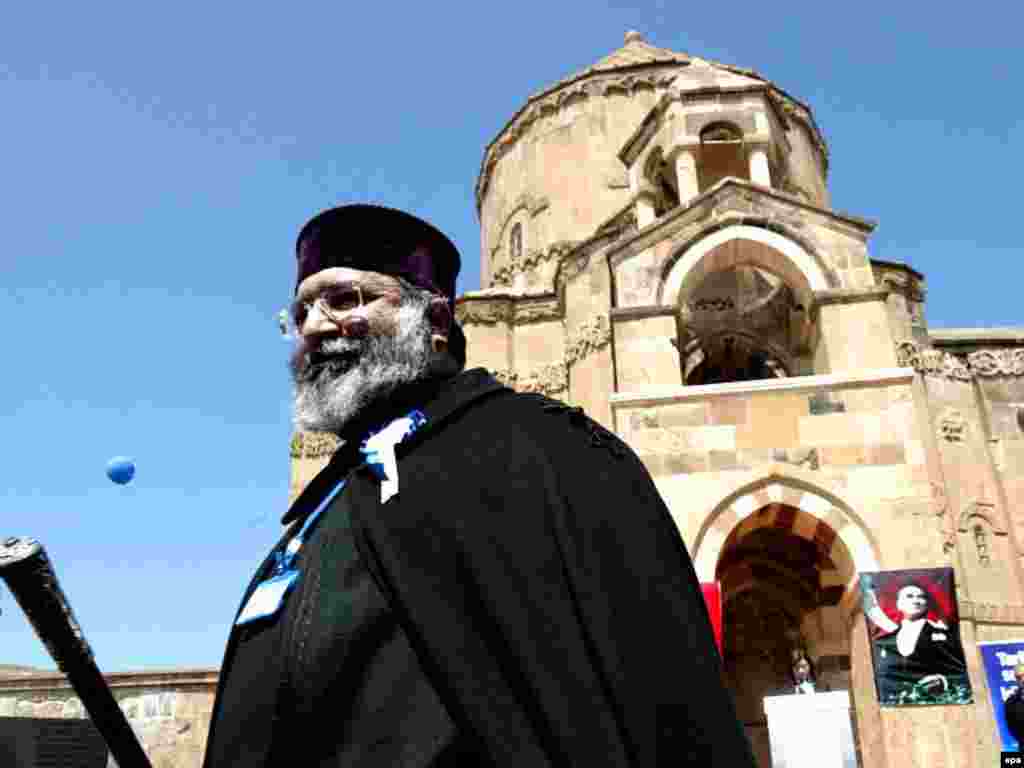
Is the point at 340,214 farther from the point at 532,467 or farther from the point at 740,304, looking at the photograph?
the point at 740,304

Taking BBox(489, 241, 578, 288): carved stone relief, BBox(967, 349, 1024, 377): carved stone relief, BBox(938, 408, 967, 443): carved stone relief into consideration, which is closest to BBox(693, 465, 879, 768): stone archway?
BBox(938, 408, 967, 443): carved stone relief

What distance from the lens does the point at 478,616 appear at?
2.30 m

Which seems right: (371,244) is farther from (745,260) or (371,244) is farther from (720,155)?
(720,155)

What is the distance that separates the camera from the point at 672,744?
7.00 ft

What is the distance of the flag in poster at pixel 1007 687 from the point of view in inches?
442

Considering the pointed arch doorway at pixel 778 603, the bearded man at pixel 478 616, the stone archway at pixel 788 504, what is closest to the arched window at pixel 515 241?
Result: the pointed arch doorway at pixel 778 603

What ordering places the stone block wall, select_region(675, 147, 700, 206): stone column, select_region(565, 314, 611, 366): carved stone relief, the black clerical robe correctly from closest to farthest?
1. the black clerical robe
2. the stone block wall
3. select_region(675, 147, 700, 206): stone column
4. select_region(565, 314, 611, 366): carved stone relief

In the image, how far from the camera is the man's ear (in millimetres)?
3350

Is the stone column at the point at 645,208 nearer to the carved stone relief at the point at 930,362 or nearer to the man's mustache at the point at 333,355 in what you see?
the carved stone relief at the point at 930,362

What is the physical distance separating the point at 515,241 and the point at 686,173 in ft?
36.6

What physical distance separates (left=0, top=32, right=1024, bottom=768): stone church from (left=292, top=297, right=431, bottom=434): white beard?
386 inches

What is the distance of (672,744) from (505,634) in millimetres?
446

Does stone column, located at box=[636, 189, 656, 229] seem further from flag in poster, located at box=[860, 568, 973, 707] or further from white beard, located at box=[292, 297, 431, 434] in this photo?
white beard, located at box=[292, 297, 431, 434]

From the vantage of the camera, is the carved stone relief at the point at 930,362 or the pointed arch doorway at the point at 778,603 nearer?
the pointed arch doorway at the point at 778,603
